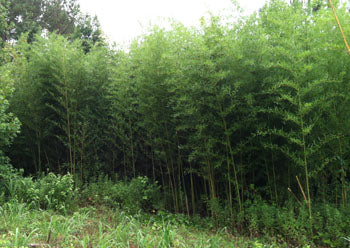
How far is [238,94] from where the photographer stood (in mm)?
3900

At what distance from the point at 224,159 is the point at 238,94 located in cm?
94

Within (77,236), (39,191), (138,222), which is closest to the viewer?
(77,236)

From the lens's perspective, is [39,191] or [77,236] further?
[39,191]

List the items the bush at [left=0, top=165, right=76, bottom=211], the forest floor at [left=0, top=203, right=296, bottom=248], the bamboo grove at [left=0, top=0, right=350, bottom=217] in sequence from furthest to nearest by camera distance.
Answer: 1. the bush at [left=0, top=165, right=76, bottom=211]
2. the bamboo grove at [left=0, top=0, right=350, bottom=217]
3. the forest floor at [left=0, top=203, right=296, bottom=248]

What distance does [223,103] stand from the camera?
390cm

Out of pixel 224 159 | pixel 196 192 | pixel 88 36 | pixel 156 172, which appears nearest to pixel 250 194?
pixel 224 159

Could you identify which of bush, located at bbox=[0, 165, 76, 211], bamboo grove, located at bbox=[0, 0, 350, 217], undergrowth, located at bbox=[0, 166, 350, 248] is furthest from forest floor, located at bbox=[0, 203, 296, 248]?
bamboo grove, located at bbox=[0, 0, 350, 217]

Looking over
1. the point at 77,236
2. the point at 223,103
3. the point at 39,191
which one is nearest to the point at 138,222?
the point at 77,236

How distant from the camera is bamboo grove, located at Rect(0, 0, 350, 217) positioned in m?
3.57

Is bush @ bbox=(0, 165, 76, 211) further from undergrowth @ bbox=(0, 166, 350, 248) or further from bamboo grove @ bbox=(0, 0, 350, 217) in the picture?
bamboo grove @ bbox=(0, 0, 350, 217)

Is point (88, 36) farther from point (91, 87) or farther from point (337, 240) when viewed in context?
point (337, 240)

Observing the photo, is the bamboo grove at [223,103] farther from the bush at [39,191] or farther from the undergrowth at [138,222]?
the bush at [39,191]

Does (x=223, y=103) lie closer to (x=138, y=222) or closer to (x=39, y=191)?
(x=138, y=222)

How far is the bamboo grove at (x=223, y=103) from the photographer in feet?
11.7
